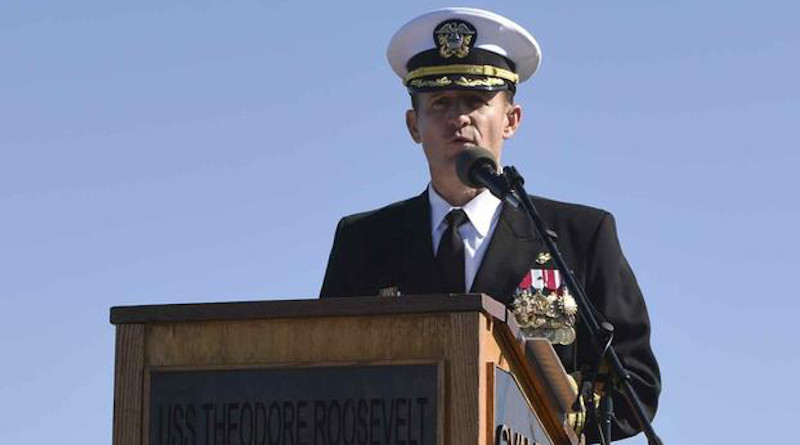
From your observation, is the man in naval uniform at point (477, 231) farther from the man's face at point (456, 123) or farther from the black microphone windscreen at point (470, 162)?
the black microphone windscreen at point (470, 162)

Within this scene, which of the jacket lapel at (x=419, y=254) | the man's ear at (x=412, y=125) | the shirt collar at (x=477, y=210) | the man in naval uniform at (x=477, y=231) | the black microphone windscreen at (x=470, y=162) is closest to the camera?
the black microphone windscreen at (x=470, y=162)

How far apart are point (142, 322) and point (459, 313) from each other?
848 mm

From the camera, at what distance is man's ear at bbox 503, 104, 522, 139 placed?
696 centimetres

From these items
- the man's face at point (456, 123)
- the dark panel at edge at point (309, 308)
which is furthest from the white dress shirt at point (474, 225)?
the dark panel at edge at point (309, 308)

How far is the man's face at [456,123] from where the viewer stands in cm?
673

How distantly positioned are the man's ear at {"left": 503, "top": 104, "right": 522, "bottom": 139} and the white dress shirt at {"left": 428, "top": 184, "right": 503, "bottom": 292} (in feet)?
1.19

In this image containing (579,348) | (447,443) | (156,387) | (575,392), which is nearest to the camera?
(447,443)

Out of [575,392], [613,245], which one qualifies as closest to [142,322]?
[575,392]

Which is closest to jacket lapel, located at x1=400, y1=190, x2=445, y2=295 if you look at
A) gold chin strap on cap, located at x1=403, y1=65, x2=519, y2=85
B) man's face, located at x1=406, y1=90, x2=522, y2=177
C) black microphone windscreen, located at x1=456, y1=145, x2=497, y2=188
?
man's face, located at x1=406, y1=90, x2=522, y2=177

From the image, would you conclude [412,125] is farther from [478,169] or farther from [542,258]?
[478,169]

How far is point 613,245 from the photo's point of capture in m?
6.71

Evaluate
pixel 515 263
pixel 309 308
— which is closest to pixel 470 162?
pixel 515 263

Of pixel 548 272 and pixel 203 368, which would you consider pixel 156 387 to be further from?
pixel 548 272

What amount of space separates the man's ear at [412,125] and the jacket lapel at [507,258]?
61 centimetres
